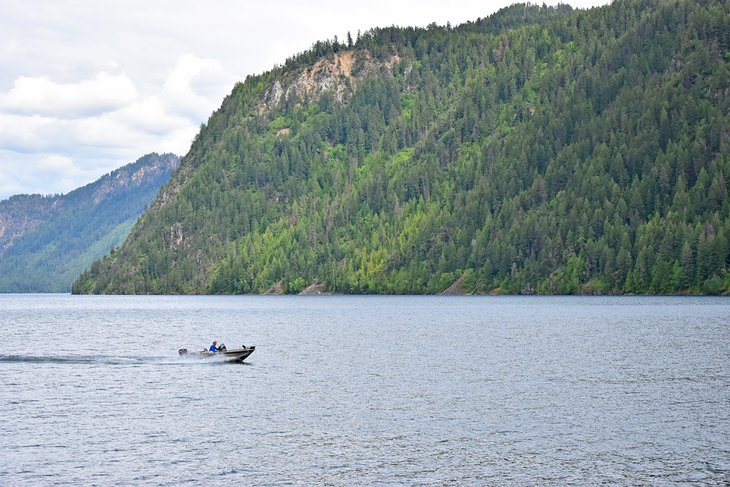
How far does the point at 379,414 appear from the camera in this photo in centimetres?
8069

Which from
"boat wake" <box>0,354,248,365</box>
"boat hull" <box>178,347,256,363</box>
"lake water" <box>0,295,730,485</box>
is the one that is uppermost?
"boat hull" <box>178,347,256,363</box>

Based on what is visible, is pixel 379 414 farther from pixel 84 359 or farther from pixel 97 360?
pixel 84 359

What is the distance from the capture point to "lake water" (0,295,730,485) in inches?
2414

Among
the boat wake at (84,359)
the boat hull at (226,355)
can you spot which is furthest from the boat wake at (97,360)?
the boat hull at (226,355)

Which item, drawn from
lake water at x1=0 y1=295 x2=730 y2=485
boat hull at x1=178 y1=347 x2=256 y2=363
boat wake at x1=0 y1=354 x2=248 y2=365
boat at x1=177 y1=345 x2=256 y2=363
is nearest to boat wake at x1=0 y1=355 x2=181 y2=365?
boat wake at x1=0 y1=354 x2=248 y2=365

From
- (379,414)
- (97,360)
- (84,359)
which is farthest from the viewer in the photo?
(84,359)

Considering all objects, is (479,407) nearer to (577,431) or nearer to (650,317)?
(577,431)

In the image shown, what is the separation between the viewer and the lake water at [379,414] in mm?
61312

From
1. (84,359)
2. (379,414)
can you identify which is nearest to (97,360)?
(84,359)

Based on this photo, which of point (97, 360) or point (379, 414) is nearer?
point (379, 414)

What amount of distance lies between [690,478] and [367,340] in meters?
97.8

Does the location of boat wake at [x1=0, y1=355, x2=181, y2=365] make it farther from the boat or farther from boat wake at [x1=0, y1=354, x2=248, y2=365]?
the boat

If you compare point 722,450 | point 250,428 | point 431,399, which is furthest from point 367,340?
point 722,450

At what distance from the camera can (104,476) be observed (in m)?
60.2
